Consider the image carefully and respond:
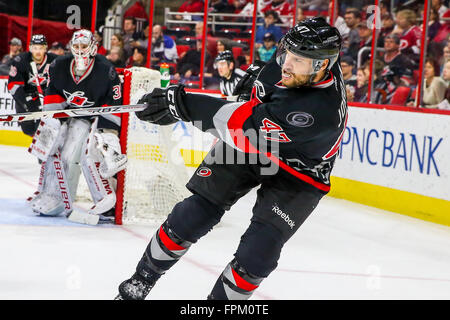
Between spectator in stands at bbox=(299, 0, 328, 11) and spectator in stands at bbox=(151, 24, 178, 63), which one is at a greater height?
spectator in stands at bbox=(299, 0, 328, 11)

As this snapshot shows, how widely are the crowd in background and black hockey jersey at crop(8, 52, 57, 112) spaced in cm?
170

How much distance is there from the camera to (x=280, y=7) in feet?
28.3

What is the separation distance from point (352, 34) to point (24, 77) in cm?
341

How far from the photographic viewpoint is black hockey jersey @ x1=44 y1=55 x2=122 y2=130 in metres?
4.09

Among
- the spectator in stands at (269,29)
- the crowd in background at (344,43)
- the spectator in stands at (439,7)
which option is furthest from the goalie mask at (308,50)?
the spectator in stands at (269,29)

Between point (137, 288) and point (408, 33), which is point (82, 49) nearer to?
point (137, 288)

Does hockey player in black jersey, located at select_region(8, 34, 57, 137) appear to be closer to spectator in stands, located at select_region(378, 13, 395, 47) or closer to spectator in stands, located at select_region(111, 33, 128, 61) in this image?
spectator in stands, located at select_region(111, 33, 128, 61)

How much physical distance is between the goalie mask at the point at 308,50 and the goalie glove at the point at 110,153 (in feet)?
6.88

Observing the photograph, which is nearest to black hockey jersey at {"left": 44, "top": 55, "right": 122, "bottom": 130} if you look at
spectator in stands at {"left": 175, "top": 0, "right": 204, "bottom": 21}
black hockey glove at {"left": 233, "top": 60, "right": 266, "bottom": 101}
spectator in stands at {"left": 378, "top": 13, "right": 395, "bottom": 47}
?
black hockey glove at {"left": 233, "top": 60, "right": 266, "bottom": 101}

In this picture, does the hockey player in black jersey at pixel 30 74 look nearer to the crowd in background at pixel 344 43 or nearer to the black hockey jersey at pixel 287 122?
the crowd in background at pixel 344 43

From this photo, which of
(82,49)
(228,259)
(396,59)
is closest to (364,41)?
(396,59)

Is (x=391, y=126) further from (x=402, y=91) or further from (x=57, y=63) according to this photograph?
(x=57, y=63)

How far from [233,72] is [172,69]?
7.69 feet

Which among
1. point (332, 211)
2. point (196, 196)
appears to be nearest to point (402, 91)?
point (332, 211)
